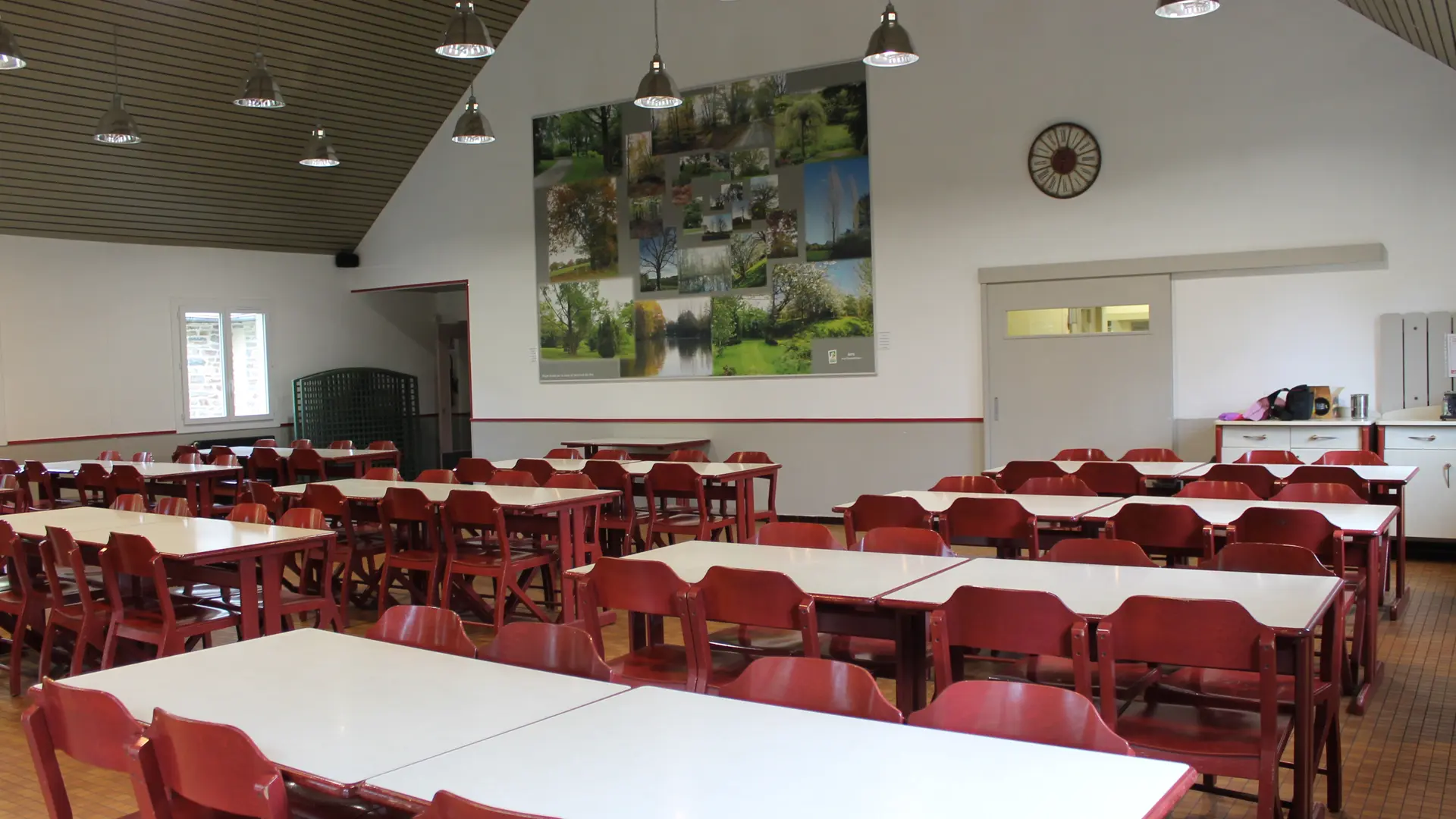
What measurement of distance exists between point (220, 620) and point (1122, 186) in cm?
721

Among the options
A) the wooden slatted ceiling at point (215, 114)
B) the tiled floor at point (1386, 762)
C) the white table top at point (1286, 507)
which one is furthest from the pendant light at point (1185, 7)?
the wooden slatted ceiling at point (215, 114)

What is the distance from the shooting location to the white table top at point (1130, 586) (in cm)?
313

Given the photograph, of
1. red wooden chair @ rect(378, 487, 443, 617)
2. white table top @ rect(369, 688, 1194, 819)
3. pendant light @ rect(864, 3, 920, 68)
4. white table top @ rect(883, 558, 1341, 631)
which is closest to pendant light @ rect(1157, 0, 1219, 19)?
pendant light @ rect(864, 3, 920, 68)

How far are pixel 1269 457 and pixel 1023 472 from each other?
67.2 inches

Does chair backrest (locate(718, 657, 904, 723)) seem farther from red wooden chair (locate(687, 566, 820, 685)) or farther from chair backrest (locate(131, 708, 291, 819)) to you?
chair backrest (locate(131, 708, 291, 819))

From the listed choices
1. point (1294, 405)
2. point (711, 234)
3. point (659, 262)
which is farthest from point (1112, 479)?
point (659, 262)

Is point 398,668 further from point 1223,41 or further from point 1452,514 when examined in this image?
point 1223,41

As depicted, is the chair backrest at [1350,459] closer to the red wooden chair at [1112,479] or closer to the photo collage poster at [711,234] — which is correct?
the red wooden chair at [1112,479]

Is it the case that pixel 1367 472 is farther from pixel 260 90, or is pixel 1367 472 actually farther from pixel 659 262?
pixel 260 90

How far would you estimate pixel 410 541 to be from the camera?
22.2ft

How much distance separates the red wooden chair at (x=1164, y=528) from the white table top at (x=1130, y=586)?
112 cm

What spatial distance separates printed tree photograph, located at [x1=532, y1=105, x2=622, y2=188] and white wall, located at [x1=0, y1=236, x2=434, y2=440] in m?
3.49

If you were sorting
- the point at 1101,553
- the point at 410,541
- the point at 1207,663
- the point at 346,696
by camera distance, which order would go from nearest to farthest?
the point at 346,696, the point at 1207,663, the point at 1101,553, the point at 410,541

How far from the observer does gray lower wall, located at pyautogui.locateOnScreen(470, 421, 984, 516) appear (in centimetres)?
975
